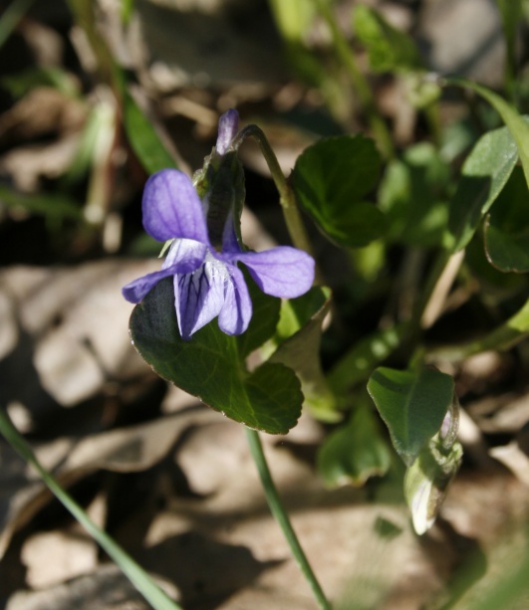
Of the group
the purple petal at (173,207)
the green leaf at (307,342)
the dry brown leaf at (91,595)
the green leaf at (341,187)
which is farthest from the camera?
the dry brown leaf at (91,595)

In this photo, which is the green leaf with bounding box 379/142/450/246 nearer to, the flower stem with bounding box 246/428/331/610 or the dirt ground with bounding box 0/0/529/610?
the dirt ground with bounding box 0/0/529/610

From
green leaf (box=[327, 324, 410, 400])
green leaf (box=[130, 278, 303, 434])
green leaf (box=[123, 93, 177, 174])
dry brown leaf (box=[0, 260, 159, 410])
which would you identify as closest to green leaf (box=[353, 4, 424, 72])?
green leaf (box=[123, 93, 177, 174])

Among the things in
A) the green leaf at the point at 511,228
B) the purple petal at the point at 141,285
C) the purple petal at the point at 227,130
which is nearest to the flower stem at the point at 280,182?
the purple petal at the point at 227,130

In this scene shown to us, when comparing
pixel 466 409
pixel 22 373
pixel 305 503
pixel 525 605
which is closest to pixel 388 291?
pixel 466 409

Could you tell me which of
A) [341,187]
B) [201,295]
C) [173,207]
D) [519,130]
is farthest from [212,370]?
[519,130]

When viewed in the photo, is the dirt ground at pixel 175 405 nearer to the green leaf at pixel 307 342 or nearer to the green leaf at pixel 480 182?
the green leaf at pixel 307 342

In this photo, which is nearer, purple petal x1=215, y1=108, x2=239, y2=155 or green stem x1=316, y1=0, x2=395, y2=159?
purple petal x1=215, y1=108, x2=239, y2=155
